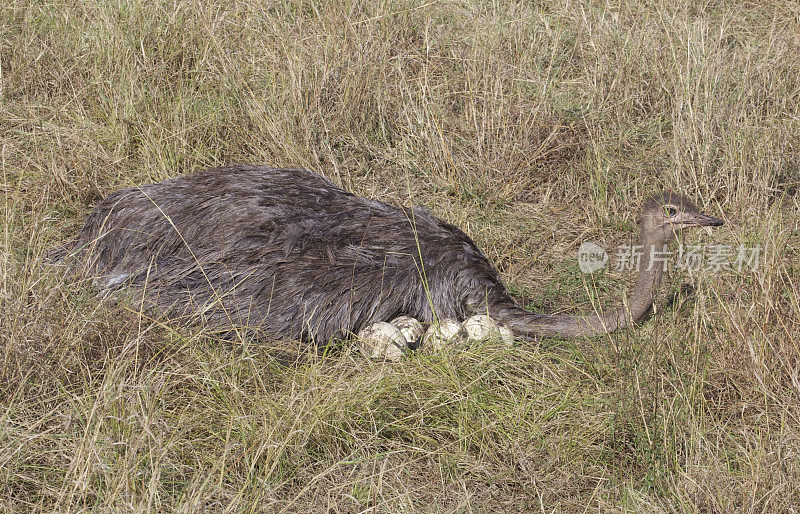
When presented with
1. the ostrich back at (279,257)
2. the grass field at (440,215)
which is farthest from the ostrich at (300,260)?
the grass field at (440,215)

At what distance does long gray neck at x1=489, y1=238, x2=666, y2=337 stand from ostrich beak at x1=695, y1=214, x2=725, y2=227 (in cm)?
17

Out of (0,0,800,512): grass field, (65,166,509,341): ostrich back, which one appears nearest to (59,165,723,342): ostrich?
(65,166,509,341): ostrich back

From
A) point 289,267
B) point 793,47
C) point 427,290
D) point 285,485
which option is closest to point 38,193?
point 289,267

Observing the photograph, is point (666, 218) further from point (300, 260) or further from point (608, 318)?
point (300, 260)

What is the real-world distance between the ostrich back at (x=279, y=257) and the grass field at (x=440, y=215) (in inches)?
7.6

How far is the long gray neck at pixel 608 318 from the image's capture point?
3803 millimetres

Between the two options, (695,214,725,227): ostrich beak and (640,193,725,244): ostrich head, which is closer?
(695,214,725,227): ostrich beak

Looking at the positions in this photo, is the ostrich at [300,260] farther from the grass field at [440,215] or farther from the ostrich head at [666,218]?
the grass field at [440,215]

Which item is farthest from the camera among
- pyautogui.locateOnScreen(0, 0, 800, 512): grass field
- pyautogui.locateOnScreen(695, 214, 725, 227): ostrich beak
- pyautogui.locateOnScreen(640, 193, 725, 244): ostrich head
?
pyautogui.locateOnScreen(640, 193, 725, 244): ostrich head

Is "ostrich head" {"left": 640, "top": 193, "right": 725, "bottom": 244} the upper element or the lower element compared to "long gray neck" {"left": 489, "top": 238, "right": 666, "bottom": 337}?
upper

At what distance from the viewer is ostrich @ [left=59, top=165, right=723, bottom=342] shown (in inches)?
148

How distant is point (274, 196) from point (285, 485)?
57.6 inches

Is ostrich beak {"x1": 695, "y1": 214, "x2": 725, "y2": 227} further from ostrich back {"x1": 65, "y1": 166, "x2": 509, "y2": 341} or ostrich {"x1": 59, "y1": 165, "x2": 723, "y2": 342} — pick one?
ostrich back {"x1": 65, "y1": 166, "x2": 509, "y2": 341}

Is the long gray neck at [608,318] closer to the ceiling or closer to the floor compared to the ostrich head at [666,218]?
closer to the floor
